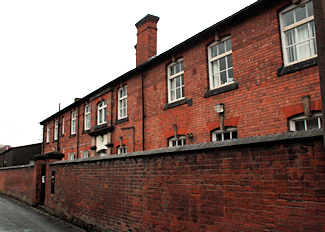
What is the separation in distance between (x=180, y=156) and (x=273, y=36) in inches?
209

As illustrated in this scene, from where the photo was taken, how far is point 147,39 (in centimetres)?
1738

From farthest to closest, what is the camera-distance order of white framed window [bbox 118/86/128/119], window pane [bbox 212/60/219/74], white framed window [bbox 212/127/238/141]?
white framed window [bbox 118/86/128/119]
window pane [bbox 212/60/219/74]
white framed window [bbox 212/127/238/141]

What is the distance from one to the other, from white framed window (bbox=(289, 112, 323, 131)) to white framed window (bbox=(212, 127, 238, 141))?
1.95 metres

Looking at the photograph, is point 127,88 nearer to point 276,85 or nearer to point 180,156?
point 276,85

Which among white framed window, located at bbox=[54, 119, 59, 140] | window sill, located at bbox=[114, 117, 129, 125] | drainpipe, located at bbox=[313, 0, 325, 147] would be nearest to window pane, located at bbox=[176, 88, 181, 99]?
window sill, located at bbox=[114, 117, 129, 125]

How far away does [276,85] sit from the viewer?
341 inches


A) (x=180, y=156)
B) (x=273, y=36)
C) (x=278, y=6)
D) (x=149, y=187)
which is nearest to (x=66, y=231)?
(x=149, y=187)

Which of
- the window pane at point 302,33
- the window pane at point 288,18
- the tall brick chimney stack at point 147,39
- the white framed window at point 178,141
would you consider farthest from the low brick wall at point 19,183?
the window pane at point 302,33

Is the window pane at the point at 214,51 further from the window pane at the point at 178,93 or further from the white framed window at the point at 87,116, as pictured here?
the white framed window at the point at 87,116

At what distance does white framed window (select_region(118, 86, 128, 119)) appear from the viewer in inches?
643

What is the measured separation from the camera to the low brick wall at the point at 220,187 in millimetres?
3801

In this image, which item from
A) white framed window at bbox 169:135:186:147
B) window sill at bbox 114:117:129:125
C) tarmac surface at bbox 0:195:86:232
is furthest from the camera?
window sill at bbox 114:117:129:125

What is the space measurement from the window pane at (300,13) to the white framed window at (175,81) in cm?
490

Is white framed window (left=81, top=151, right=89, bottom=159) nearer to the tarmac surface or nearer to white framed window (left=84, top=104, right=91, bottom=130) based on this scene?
white framed window (left=84, top=104, right=91, bottom=130)
